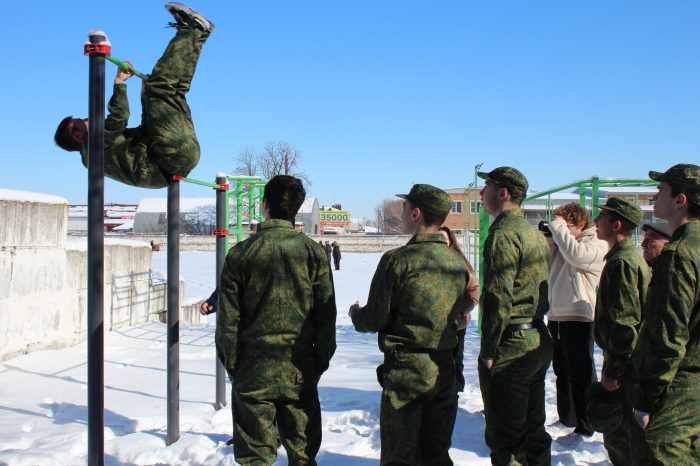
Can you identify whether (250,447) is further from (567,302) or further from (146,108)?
(567,302)

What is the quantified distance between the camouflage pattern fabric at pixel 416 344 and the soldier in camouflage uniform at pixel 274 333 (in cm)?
28

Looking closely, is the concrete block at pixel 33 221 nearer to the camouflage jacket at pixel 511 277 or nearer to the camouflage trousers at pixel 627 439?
the camouflage jacket at pixel 511 277

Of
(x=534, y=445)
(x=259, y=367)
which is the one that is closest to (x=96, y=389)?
(x=259, y=367)

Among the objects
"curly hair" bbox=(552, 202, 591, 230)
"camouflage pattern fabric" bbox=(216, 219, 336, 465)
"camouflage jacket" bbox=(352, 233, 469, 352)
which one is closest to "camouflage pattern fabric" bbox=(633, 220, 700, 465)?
"camouflage jacket" bbox=(352, 233, 469, 352)

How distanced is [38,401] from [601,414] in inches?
183

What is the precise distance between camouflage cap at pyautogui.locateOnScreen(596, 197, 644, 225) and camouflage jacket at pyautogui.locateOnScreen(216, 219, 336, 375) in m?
1.65

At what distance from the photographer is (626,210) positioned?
3.38 metres

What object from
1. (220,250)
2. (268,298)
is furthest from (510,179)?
(220,250)

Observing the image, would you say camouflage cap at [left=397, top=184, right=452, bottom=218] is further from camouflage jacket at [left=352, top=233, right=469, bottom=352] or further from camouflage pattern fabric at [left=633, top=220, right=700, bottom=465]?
camouflage pattern fabric at [left=633, top=220, right=700, bottom=465]

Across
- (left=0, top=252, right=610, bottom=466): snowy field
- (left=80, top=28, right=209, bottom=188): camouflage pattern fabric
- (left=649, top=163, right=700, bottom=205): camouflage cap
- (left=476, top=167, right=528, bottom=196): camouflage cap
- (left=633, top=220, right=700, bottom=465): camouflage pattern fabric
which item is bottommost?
(left=0, top=252, right=610, bottom=466): snowy field

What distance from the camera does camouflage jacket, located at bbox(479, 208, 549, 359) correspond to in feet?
10.5

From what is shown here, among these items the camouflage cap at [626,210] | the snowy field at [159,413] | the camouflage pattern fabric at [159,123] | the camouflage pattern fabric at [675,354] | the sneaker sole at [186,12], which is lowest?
the snowy field at [159,413]

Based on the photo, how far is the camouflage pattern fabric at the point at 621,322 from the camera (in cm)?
286

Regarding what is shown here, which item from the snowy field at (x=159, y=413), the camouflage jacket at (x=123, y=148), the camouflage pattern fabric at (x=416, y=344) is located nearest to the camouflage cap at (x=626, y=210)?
the camouflage pattern fabric at (x=416, y=344)
